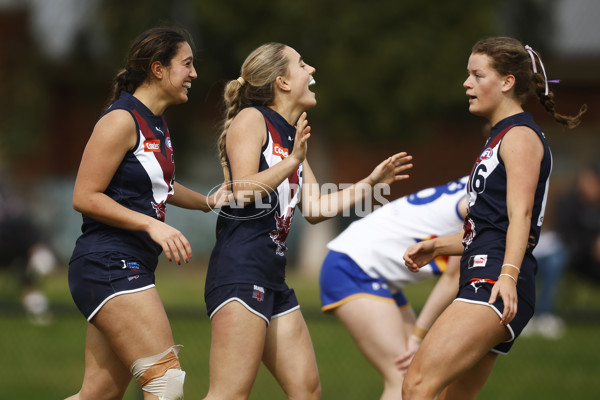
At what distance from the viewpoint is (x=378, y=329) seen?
4688 millimetres

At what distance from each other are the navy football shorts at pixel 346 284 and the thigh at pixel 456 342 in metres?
1.15

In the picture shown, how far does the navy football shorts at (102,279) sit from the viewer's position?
12.2ft

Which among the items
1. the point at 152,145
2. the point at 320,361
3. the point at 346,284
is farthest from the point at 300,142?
the point at 320,361

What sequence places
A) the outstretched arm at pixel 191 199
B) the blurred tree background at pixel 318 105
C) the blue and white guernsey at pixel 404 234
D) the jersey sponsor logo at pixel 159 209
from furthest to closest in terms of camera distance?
the blurred tree background at pixel 318 105 → the blue and white guernsey at pixel 404 234 → the outstretched arm at pixel 191 199 → the jersey sponsor logo at pixel 159 209

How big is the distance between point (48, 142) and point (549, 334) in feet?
47.3

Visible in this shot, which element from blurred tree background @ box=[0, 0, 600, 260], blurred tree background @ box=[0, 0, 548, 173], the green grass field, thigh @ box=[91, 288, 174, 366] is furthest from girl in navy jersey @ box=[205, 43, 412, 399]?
blurred tree background @ box=[0, 0, 548, 173]

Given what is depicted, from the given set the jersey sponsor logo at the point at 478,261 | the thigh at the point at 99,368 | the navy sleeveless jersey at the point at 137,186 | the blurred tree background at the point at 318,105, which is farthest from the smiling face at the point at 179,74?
the blurred tree background at the point at 318,105

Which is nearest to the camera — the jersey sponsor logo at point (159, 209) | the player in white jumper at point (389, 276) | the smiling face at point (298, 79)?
the jersey sponsor logo at point (159, 209)

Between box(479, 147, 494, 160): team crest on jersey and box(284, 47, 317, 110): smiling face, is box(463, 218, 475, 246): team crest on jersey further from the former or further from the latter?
box(284, 47, 317, 110): smiling face

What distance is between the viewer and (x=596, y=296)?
1149 centimetres

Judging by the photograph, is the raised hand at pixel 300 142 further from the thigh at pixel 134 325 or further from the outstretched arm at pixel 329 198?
the thigh at pixel 134 325

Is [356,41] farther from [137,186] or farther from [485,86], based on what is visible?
[137,186]

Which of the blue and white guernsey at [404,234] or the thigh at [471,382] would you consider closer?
the thigh at [471,382]

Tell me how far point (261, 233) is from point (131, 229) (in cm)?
59
